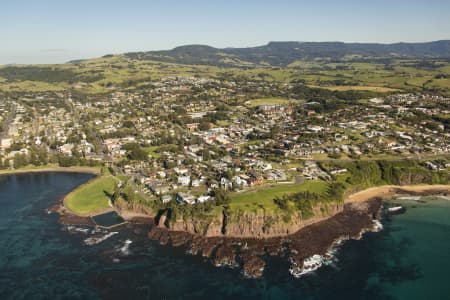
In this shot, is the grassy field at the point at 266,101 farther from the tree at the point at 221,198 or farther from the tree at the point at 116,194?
the tree at the point at 221,198

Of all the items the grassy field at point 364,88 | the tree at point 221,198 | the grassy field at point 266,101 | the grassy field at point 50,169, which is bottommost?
the grassy field at point 50,169

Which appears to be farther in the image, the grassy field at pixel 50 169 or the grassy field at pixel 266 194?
the grassy field at pixel 50 169

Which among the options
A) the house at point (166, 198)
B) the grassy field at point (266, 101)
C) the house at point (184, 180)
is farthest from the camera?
the grassy field at point (266, 101)

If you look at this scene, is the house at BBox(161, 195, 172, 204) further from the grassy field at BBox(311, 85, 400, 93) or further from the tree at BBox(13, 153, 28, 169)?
the grassy field at BBox(311, 85, 400, 93)

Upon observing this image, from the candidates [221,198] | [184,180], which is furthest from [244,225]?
[184,180]

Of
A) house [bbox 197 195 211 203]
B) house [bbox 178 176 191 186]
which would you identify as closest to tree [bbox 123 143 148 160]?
house [bbox 178 176 191 186]

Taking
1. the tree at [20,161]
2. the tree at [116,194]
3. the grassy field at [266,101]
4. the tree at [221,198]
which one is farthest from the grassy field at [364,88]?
the tree at [20,161]
